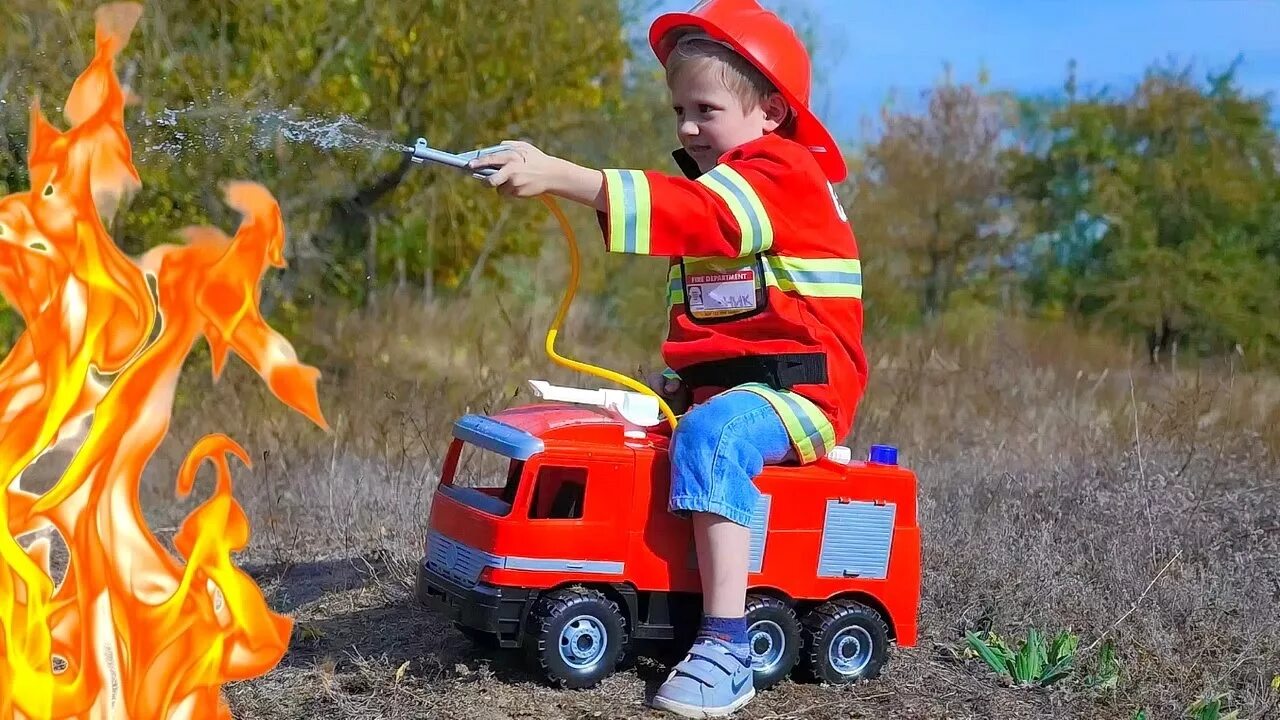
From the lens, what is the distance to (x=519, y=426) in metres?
3.65

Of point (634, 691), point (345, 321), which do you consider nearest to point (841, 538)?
point (634, 691)

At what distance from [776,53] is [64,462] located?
5837mm

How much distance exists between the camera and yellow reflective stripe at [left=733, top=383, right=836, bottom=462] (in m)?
3.66

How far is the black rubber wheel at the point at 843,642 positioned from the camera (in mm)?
3834

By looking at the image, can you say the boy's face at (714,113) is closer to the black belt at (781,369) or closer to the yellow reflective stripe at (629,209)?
the yellow reflective stripe at (629,209)

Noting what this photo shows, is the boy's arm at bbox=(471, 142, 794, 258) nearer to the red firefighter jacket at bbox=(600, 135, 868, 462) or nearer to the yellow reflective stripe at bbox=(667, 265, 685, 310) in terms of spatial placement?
the red firefighter jacket at bbox=(600, 135, 868, 462)

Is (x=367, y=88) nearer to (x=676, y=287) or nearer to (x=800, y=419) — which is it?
(x=676, y=287)

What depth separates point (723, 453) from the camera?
3.50 m

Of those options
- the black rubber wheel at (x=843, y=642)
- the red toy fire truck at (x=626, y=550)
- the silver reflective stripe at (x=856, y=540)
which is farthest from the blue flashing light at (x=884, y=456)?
the black rubber wheel at (x=843, y=642)

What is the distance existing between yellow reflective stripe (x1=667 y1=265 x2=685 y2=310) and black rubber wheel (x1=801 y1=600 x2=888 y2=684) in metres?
0.94

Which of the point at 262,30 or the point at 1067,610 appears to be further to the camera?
the point at 262,30

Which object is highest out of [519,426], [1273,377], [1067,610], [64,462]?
[1273,377]

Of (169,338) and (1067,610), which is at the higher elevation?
(169,338)

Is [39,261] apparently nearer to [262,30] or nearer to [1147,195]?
[262,30]
